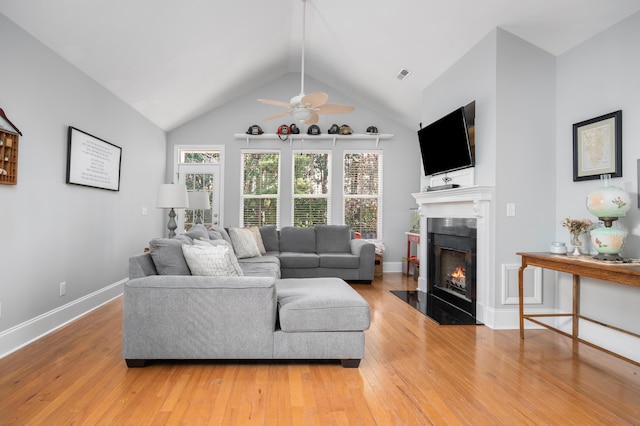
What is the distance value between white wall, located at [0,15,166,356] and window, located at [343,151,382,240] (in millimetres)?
3533

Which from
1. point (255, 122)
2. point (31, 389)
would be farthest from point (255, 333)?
point (255, 122)

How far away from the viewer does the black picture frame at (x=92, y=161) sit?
334cm

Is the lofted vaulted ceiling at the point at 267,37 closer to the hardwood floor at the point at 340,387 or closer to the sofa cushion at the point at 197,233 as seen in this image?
the sofa cushion at the point at 197,233

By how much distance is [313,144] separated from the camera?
6336 millimetres

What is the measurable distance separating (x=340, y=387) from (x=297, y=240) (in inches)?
147

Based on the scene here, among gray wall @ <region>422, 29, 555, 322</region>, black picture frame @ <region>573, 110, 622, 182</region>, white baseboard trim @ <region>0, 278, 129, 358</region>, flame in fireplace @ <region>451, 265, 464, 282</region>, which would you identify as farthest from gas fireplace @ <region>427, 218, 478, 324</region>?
white baseboard trim @ <region>0, 278, 129, 358</region>

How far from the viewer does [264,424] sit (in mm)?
1707

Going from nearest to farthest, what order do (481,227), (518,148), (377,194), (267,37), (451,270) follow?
1. (518,148)
2. (481,227)
3. (451,270)
4. (267,37)
5. (377,194)

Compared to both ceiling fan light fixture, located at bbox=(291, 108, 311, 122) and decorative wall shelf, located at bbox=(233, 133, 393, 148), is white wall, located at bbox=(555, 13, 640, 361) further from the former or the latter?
decorative wall shelf, located at bbox=(233, 133, 393, 148)

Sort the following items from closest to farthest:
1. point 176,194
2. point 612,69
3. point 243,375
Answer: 1. point 243,375
2. point 612,69
3. point 176,194

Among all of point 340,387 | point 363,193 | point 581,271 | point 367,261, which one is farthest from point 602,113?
point 363,193

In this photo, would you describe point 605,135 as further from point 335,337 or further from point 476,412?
point 335,337

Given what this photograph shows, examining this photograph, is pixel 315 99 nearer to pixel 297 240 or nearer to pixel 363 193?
pixel 297 240

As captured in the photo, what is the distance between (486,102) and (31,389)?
4.06 m
